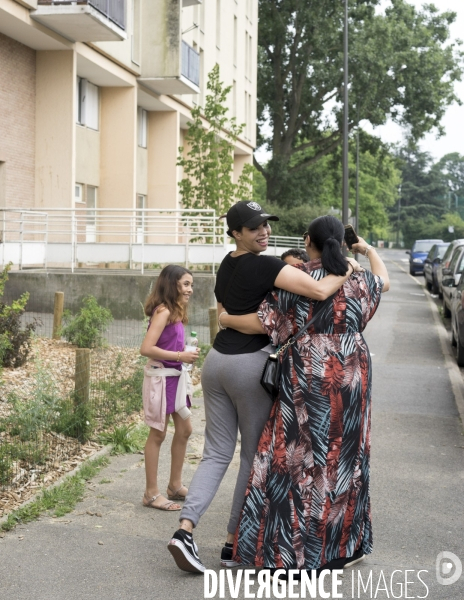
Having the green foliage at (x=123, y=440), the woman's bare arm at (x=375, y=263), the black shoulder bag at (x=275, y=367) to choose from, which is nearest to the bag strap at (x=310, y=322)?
the black shoulder bag at (x=275, y=367)

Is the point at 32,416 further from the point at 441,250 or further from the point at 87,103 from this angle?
the point at 441,250

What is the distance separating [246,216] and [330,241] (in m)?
0.44

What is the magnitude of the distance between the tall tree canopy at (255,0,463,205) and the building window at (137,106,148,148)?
47.7 feet

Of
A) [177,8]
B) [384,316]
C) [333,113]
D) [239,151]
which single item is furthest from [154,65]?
[333,113]

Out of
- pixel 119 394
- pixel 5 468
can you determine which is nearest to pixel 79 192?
pixel 119 394

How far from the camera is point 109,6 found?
22.8 meters

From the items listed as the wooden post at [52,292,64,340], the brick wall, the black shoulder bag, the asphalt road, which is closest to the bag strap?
the black shoulder bag

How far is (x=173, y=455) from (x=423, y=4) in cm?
4679

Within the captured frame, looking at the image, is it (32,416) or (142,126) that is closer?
(32,416)

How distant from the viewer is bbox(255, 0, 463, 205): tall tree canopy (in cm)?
4500

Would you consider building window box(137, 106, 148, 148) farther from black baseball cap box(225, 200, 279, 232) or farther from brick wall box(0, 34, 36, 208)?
black baseball cap box(225, 200, 279, 232)

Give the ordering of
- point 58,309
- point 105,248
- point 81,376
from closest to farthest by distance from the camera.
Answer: point 81,376
point 58,309
point 105,248

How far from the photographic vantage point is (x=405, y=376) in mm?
13070

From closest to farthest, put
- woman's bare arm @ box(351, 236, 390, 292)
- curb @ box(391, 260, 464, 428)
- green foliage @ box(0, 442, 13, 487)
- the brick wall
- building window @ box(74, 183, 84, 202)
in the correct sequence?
woman's bare arm @ box(351, 236, 390, 292), green foliage @ box(0, 442, 13, 487), curb @ box(391, 260, 464, 428), the brick wall, building window @ box(74, 183, 84, 202)
